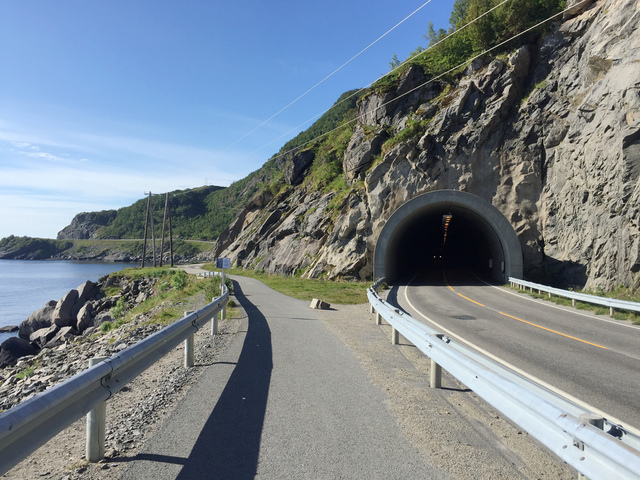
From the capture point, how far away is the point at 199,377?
6.77m

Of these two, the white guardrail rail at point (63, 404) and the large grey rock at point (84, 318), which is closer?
the white guardrail rail at point (63, 404)

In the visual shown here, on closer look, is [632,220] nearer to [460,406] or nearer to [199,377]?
[460,406]

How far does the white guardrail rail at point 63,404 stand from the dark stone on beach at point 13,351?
21766 millimetres

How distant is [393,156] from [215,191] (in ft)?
512

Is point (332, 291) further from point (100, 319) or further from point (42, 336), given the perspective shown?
point (42, 336)

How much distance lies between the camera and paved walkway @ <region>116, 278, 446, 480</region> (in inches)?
147

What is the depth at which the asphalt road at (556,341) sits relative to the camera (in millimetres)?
6449

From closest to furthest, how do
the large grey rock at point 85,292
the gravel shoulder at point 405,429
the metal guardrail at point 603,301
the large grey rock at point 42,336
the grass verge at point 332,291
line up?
the gravel shoulder at point 405,429
the metal guardrail at point 603,301
the grass verge at point 332,291
the large grey rock at point 42,336
the large grey rock at point 85,292

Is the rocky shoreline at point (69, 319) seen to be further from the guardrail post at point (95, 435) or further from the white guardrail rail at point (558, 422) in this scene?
the white guardrail rail at point (558, 422)

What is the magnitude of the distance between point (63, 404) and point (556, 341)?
34.8 ft

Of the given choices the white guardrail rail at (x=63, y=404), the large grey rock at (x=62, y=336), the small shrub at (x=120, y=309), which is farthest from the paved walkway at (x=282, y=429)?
the small shrub at (x=120, y=309)

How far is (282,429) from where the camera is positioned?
4613 millimetres

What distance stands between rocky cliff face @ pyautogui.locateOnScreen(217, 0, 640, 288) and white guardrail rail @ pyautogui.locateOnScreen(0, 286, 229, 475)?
69.6ft

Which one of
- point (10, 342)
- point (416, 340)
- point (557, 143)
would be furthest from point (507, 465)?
point (557, 143)
